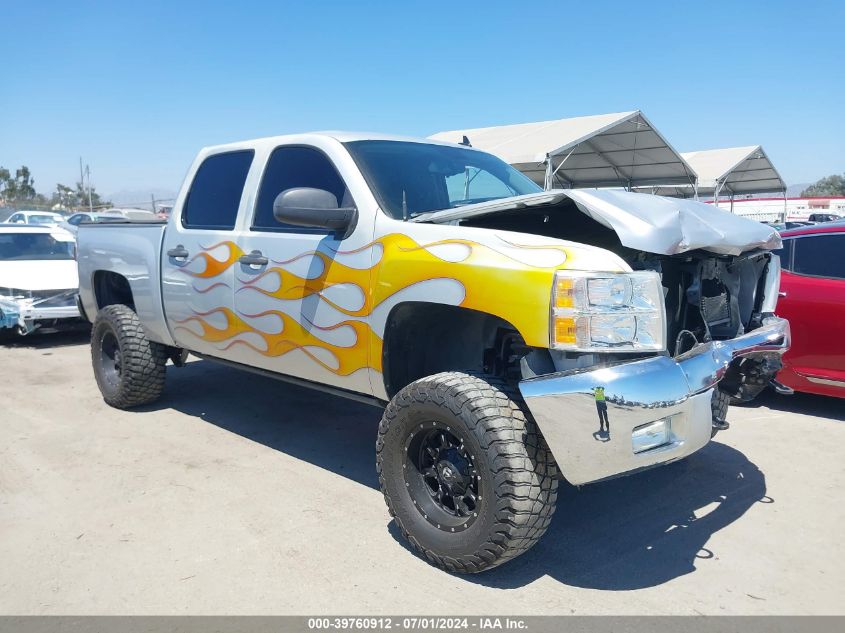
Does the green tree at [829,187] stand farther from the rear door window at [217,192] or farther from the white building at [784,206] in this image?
the rear door window at [217,192]

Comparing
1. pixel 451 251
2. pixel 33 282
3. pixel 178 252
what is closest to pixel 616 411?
pixel 451 251

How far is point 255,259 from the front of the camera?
4137 millimetres

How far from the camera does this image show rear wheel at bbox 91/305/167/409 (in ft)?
17.9

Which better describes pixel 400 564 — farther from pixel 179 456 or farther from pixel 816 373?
pixel 816 373

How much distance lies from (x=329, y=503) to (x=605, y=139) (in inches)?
757

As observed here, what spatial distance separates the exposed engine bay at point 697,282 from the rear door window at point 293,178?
0.89 metres

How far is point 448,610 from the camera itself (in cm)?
283

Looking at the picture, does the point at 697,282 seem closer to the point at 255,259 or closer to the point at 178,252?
the point at 255,259

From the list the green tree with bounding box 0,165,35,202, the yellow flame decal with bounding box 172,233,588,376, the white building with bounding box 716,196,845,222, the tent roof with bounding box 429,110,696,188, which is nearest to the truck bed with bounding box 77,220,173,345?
the yellow flame decal with bounding box 172,233,588,376

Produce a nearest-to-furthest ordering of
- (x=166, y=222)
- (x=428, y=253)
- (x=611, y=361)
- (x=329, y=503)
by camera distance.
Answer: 1. (x=611, y=361)
2. (x=428, y=253)
3. (x=329, y=503)
4. (x=166, y=222)

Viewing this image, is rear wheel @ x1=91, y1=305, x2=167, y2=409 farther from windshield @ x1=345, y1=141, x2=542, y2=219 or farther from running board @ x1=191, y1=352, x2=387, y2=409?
windshield @ x1=345, y1=141, x2=542, y2=219

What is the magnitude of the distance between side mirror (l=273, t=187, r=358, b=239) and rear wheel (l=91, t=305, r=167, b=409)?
102 inches

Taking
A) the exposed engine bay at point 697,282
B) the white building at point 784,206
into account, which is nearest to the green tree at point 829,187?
the white building at point 784,206

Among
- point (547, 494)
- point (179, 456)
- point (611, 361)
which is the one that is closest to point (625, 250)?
point (611, 361)
